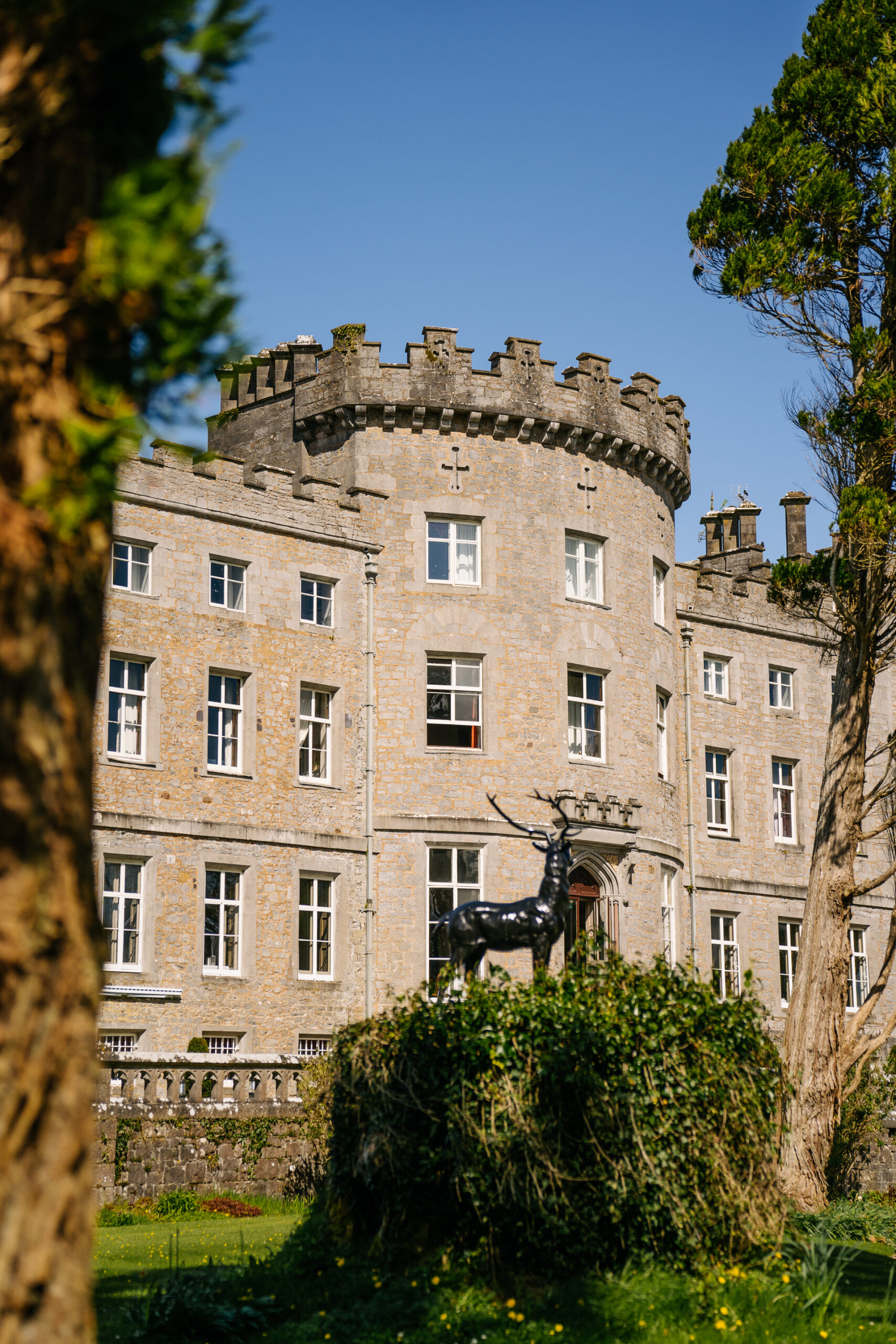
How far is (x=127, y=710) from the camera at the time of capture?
23969 millimetres

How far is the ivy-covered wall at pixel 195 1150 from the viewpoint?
17.3m

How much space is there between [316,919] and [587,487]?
9.92 meters

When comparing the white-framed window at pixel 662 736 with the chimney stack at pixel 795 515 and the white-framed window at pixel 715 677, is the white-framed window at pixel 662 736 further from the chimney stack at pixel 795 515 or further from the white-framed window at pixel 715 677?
the chimney stack at pixel 795 515

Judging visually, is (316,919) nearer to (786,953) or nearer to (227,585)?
(227,585)

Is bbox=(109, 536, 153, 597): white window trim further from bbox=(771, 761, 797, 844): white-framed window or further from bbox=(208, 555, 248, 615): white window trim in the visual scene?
bbox=(771, 761, 797, 844): white-framed window

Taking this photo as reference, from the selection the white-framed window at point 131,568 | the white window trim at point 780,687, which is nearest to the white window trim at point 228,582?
the white-framed window at point 131,568

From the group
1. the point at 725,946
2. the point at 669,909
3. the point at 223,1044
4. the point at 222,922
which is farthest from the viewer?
the point at 725,946

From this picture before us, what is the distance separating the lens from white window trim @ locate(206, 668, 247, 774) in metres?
24.8

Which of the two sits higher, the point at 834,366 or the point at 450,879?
the point at 834,366

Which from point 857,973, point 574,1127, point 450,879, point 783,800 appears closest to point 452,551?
point 450,879

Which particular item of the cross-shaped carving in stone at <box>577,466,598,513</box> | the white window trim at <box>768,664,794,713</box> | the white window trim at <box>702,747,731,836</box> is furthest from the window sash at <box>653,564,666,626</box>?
the white window trim at <box>768,664,794,713</box>


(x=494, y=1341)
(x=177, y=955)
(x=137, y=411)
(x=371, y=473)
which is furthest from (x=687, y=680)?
(x=137, y=411)

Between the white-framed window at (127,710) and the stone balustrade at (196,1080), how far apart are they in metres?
5.16

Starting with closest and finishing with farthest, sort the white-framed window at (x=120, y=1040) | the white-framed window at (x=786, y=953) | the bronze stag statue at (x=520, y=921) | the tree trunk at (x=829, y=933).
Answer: the bronze stag statue at (x=520, y=921)
the tree trunk at (x=829, y=933)
the white-framed window at (x=120, y=1040)
the white-framed window at (x=786, y=953)
